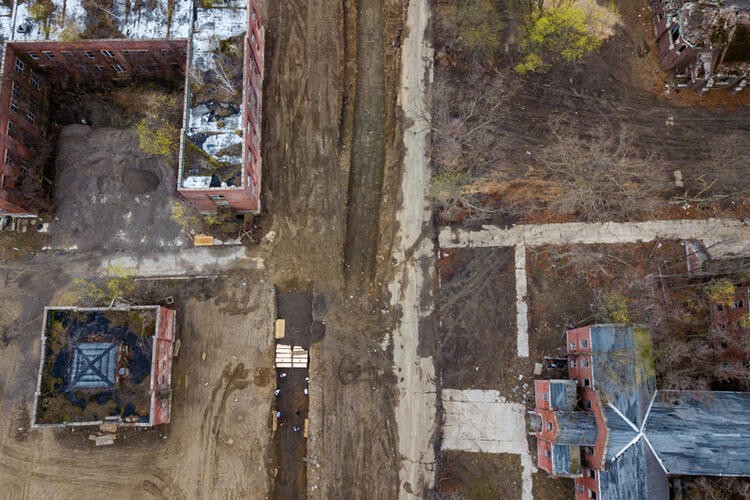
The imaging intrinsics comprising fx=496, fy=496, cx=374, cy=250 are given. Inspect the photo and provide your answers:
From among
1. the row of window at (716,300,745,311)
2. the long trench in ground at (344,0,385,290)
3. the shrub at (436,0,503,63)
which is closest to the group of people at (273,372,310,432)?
the long trench in ground at (344,0,385,290)

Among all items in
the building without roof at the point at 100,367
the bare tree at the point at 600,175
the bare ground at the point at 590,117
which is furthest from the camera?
the bare ground at the point at 590,117

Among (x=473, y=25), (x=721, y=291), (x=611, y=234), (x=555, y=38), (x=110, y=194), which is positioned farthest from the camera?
(x=473, y=25)

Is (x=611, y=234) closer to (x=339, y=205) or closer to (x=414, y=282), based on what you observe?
(x=414, y=282)

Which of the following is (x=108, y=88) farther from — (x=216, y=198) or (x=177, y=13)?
(x=216, y=198)

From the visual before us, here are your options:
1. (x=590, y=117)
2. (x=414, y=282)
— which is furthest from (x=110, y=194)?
(x=590, y=117)

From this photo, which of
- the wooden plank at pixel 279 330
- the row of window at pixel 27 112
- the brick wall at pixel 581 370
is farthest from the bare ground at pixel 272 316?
the brick wall at pixel 581 370

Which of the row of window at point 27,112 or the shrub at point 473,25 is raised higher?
the shrub at point 473,25

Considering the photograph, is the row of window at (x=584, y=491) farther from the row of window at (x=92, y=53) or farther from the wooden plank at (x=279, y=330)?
the row of window at (x=92, y=53)
